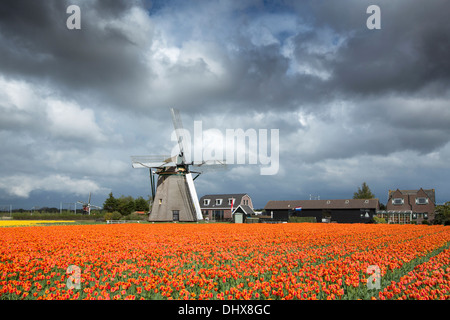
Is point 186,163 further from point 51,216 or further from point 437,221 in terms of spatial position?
point 437,221

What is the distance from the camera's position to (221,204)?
263 ft

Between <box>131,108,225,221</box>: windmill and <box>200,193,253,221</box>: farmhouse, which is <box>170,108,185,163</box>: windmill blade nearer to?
<box>131,108,225,221</box>: windmill

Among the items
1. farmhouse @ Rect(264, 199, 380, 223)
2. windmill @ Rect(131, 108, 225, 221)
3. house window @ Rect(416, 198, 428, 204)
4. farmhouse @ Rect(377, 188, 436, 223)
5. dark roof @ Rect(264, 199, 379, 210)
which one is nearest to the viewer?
windmill @ Rect(131, 108, 225, 221)

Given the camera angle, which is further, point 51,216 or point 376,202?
point 376,202

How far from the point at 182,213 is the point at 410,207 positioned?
186 feet

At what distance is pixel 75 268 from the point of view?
10289 millimetres

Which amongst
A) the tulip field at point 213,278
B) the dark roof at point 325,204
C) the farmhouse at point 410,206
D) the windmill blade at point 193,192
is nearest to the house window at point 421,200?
the farmhouse at point 410,206

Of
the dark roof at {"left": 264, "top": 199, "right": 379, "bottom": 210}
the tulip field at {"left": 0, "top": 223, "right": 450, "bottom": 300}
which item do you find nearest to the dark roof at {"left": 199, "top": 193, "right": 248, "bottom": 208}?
the dark roof at {"left": 264, "top": 199, "right": 379, "bottom": 210}

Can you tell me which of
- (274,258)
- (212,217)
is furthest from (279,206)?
(274,258)

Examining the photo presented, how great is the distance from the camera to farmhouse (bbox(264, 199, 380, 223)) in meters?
68.8

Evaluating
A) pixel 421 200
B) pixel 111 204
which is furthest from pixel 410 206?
pixel 111 204

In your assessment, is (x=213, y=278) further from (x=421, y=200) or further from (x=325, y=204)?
(x=421, y=200)

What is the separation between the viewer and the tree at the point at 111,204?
279 feet

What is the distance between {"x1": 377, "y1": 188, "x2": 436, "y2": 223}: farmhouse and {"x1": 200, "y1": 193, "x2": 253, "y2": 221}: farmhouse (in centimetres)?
3324
